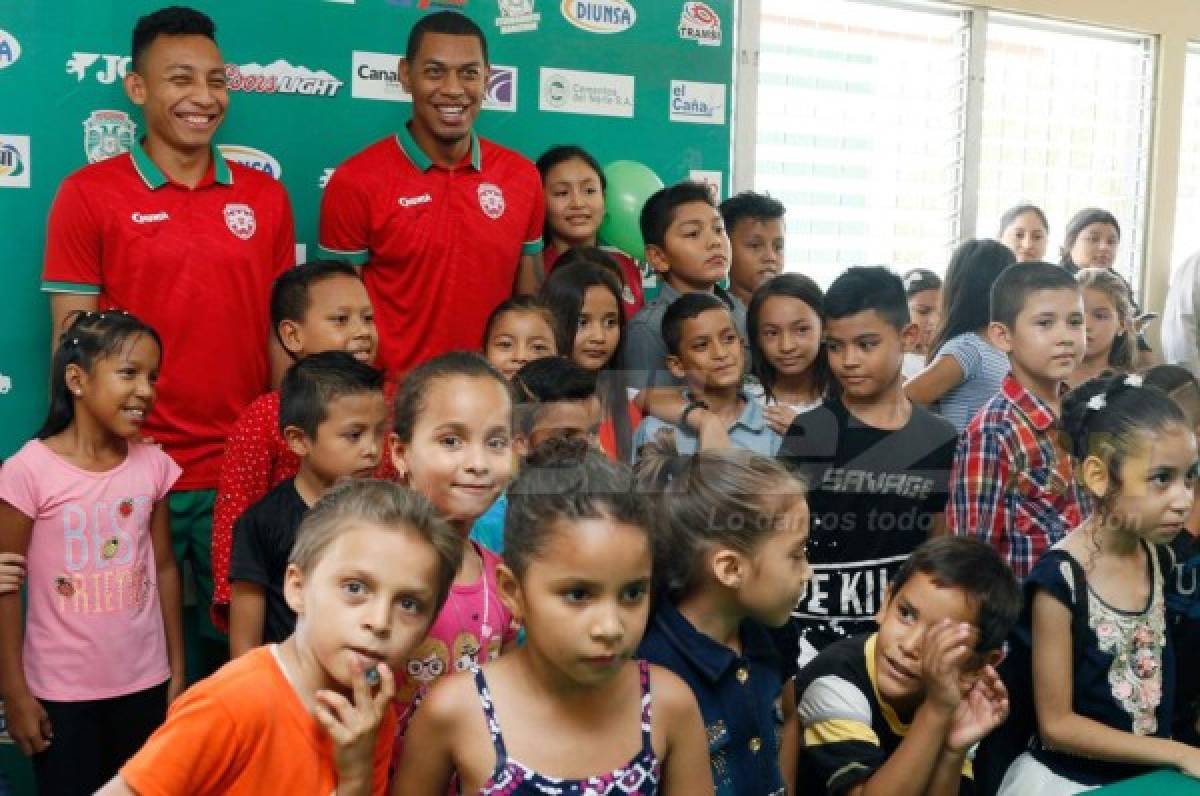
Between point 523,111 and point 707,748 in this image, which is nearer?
point 707,748

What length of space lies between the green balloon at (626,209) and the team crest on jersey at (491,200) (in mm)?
540

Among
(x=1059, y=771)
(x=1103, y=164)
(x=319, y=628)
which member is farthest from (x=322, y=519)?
(x=1103, y=164)

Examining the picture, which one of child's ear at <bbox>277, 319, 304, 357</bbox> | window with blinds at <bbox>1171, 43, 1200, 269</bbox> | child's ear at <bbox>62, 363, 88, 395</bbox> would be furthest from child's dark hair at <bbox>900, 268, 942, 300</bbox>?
child's ear at <bbox>62, 363, 88, 395</bbox>

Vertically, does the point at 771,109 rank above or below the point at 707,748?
above

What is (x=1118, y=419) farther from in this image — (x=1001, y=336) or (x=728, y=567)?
(x=728, y=567)

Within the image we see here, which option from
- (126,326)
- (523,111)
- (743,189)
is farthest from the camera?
(743,189)

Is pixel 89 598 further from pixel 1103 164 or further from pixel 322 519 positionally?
pixel 1103 164

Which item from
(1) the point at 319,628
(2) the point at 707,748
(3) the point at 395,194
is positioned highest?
(3) the point at 395,194

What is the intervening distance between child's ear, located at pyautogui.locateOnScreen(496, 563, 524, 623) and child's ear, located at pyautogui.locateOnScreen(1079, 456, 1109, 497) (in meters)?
1.21

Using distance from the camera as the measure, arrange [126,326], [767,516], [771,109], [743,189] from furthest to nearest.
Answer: [771,109], [743,189], [126,326], [767,516]

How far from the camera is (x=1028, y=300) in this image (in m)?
2.86

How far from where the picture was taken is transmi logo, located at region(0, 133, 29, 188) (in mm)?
3316

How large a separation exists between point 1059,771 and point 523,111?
2.90m

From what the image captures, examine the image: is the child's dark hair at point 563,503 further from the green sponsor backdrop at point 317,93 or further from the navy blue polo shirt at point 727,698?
the green sponsor backdrop at point 317,93
